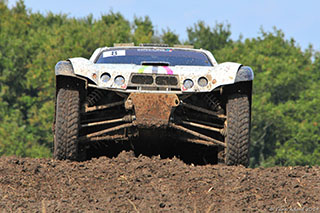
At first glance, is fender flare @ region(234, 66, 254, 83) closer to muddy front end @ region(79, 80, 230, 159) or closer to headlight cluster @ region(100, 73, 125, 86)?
muddy front end @ region(79, 80, 230, 159)

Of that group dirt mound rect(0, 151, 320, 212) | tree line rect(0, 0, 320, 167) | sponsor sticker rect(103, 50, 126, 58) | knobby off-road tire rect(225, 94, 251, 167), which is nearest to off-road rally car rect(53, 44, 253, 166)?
knobby off-road tire rect(225, 94, 251, 167)

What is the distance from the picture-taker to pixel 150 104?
894cm

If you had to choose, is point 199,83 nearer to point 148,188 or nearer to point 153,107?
point 153,107

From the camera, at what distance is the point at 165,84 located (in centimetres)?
924

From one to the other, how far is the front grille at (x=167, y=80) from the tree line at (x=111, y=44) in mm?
30927

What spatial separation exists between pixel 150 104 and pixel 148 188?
6.90 feet

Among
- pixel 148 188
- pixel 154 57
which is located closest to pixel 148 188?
pixel 148 188

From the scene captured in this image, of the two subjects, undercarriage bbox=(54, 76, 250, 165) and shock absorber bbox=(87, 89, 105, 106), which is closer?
undercarriage bbox=(54, 76, 250, 165)

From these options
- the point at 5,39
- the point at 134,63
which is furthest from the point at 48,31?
Result: the point at 134,63

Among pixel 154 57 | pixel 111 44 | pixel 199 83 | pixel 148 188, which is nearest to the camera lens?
pixel 148 188

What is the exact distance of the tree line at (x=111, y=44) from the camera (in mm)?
42475

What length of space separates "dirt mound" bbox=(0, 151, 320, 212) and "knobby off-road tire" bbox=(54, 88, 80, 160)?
517 mm

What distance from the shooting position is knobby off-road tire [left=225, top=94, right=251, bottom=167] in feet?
30.3

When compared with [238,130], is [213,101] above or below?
above
